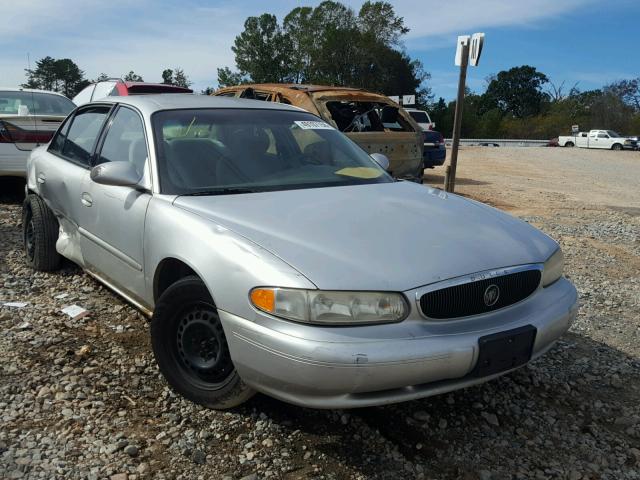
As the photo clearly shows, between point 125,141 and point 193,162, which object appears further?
point 125,141

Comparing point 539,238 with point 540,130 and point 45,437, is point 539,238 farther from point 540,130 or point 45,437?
point 540,130

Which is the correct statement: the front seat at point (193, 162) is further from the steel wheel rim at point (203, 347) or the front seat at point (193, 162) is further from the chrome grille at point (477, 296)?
the chrome grille at point (477, 296)

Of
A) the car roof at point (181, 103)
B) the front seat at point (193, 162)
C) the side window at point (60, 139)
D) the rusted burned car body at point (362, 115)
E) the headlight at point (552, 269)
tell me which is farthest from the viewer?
the rusted burned car body at point (362, 115)

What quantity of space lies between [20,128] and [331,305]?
6.18 metres

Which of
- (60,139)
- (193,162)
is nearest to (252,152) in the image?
(193,162)

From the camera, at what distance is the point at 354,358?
2.18 m

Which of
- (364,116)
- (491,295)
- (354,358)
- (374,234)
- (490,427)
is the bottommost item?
(490,427)

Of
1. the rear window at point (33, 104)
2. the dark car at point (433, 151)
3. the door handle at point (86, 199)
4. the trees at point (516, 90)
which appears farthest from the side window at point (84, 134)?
the trees at point (516, 90)

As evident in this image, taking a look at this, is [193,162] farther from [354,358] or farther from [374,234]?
[354,358]

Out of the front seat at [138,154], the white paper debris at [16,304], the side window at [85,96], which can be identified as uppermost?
the side window at [85,96]

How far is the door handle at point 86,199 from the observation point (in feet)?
12.1

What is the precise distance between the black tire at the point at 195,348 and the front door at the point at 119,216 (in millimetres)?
415

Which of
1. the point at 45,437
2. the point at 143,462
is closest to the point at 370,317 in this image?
the point at 143,462

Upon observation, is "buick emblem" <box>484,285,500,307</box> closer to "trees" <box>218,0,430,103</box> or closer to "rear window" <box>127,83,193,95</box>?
"rear window" <box>127,83,193,95</box>
